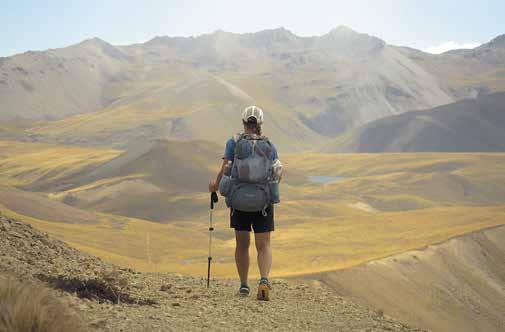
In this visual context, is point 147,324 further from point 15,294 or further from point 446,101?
point 446,101

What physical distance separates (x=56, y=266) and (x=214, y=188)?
5.80ft

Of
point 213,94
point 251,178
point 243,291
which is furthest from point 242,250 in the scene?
point 213,94

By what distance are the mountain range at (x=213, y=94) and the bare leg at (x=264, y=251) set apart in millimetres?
91444

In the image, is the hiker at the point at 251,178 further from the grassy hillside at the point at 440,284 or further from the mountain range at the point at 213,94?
the mountain range at the point at 213,94

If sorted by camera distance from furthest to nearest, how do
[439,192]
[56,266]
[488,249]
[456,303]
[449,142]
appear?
1. [449,142]
2. [439,192]
3. [488,249]
4. [456,303]
5. [56,266]

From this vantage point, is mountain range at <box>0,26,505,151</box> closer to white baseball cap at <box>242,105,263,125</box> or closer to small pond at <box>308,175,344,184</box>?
small pond at <box>308,175,344,184</box>

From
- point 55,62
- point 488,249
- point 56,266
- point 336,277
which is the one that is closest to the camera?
point 56,266

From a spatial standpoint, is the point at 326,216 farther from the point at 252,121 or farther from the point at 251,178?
the point at 251,178

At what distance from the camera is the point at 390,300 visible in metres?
16.2

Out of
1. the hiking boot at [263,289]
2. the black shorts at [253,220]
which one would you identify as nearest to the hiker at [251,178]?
the black shorts at [253,220]

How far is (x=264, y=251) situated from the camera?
21.9 ft

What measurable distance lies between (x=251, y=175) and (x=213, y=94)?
375 ft

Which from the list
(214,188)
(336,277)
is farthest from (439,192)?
(214,188)

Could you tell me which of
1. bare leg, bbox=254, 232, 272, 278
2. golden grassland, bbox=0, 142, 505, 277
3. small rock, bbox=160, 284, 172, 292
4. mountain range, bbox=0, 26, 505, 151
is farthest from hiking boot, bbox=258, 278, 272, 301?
mountain range, bbox=0, 26, 505, 151
